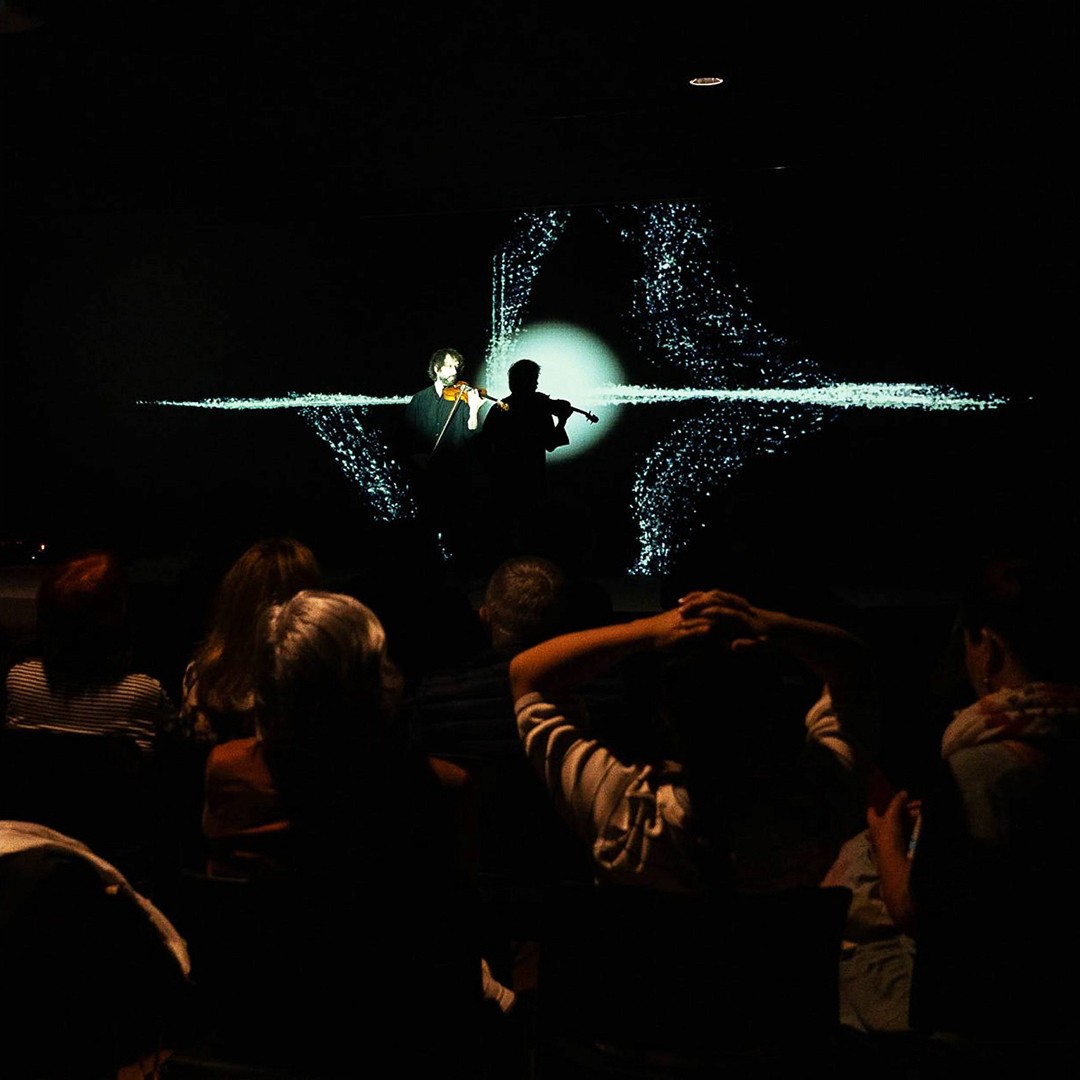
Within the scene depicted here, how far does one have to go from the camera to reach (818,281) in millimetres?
6961

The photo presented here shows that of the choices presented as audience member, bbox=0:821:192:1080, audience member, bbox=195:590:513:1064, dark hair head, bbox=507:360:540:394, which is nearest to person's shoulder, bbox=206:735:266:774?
audience member, bbox=195:590:513:1064

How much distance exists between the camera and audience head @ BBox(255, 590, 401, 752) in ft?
5.51

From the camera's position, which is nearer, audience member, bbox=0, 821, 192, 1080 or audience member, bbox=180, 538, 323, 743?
audience member, bbox=0, 821, 192, 1080

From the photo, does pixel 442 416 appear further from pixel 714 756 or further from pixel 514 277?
pixel 714 756

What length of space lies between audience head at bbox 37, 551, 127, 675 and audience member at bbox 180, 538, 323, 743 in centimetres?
17

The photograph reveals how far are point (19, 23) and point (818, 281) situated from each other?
461 centimetres

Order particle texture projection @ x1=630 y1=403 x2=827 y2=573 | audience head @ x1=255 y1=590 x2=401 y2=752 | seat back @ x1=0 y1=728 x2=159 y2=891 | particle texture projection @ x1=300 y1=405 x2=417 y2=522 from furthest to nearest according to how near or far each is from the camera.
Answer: particle texture projection @ x1=300 y1=405 x2=417 y2=522, particle texture projection @ x1=630 y1=403 x2=827 y2=573, seat back @ x1=0 y1=728 x2=159 y2=891, audience head @ x1=255 y1=590 x2=401 y2=752

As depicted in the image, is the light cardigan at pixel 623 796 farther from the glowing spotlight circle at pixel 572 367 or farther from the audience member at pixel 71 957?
the glowing spotlight circle at pixel 572 367

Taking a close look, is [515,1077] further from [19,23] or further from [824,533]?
[824,533]

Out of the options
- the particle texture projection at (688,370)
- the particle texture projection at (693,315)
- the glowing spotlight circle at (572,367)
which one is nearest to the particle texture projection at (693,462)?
the particle texture projection at (688,370)

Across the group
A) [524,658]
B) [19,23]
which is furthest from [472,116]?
[524,658]

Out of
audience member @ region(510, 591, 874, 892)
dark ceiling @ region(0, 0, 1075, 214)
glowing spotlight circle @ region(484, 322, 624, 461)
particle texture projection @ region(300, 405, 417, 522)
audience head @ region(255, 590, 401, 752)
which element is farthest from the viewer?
particle texture projection @ region(300, 405, 417, 522)

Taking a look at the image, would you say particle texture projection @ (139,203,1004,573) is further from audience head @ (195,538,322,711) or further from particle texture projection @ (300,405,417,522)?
audience head @ (195,538,322,711)

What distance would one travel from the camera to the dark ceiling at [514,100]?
4.32 m
